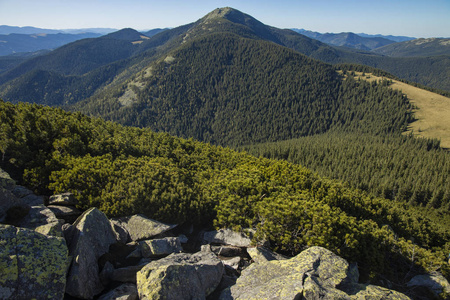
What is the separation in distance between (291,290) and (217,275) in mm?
4347

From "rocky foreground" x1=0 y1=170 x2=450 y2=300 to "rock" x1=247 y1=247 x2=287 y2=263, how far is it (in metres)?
0.08

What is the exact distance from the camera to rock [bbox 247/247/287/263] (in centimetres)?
1681

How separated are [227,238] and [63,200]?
13.9m

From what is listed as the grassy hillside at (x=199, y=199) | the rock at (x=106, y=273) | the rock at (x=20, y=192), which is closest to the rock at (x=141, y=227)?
the grassy hillside at (x=199, y=199)

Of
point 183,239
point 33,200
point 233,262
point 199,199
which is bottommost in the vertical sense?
point 183,239

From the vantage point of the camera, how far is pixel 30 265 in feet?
33.4

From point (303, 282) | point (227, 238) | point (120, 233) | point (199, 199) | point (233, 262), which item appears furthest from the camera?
point (199, 199)

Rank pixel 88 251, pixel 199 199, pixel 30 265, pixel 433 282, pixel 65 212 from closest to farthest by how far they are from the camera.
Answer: pixel 30 265, pixel 88 251, pixel 65 212, pixel 433 282, pixel 199 199

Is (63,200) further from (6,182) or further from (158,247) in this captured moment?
(158,247)

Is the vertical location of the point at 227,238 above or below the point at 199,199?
below

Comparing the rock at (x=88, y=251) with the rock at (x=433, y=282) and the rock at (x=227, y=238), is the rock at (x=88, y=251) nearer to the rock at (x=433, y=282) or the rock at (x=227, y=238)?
the rock at (x=227, y=238)

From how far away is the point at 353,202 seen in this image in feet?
111

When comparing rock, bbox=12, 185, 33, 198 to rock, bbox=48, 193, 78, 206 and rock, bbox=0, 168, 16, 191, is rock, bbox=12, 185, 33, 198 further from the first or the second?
rock, bbox=0, 168, 16, 191

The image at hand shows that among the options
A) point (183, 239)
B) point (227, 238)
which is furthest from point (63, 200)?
point (227, 238)
